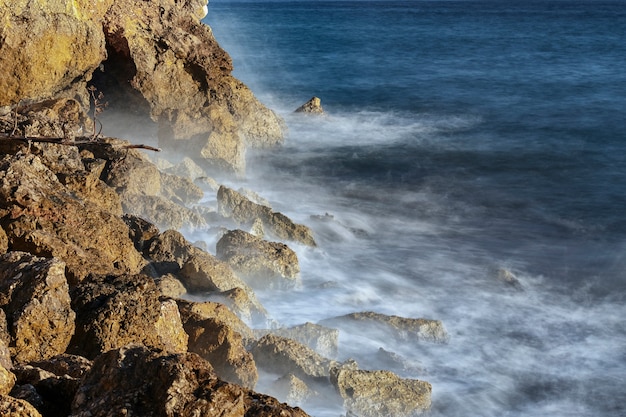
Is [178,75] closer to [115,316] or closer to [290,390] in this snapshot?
[290,390]

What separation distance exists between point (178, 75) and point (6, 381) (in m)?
14.3

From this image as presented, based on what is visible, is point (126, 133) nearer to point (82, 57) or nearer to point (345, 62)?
point (82, 57)

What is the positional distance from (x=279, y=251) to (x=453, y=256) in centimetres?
507

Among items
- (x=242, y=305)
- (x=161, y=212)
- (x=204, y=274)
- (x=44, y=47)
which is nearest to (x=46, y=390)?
(x=204, y=274)

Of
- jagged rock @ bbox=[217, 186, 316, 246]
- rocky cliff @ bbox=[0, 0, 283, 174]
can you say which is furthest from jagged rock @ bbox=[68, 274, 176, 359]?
jagged rock @ bbox=[217, 186, 316, 246]

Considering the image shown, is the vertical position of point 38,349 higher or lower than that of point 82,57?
lower

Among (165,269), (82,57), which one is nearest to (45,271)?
(165,269)

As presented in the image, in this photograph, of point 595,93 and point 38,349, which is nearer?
point 38,349

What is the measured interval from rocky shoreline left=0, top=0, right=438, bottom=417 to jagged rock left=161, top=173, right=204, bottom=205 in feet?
0.10

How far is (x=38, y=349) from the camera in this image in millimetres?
5820

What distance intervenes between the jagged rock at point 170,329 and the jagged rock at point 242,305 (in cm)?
344

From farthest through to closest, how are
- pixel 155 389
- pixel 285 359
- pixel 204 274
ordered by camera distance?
1. pixel 204 274
2. pixel 285 359
3. pixel 155 389

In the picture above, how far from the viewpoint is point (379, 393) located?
372 inches

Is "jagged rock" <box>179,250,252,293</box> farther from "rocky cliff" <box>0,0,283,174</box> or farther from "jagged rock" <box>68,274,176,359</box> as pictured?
"jagged rock" <box>68,274,176,359</box>
